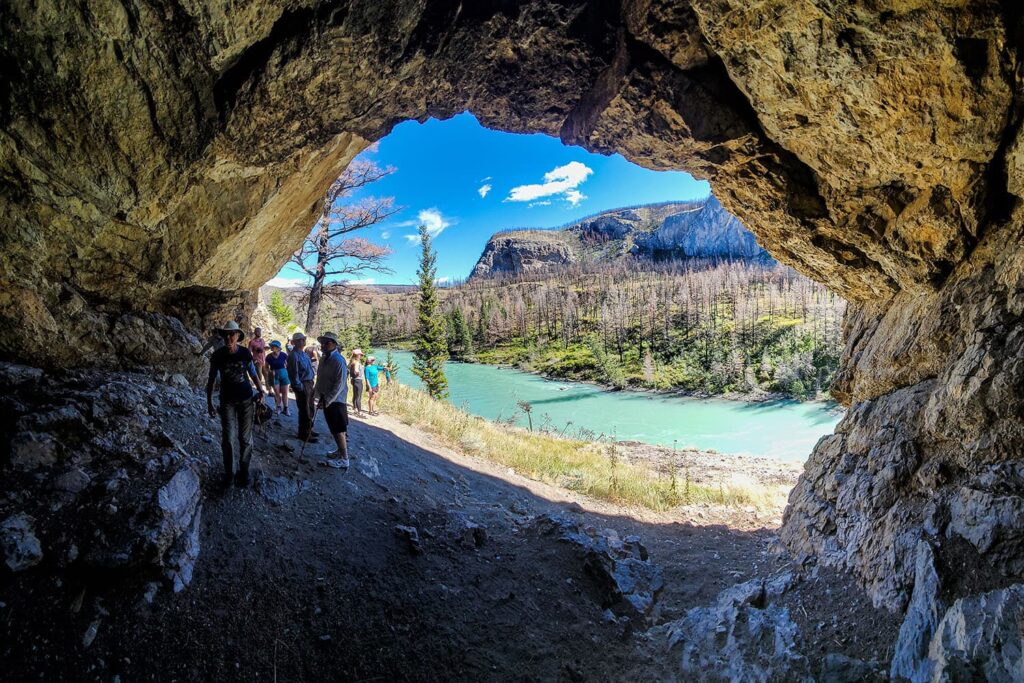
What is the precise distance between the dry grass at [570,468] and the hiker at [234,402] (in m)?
6.83

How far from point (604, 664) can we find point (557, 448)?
11.0m

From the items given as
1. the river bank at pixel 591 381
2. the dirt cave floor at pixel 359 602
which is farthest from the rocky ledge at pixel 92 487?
the river bank at pixel 591 381

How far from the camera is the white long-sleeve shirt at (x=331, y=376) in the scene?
6371 mm

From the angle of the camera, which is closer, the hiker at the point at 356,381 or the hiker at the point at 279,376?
the hiker at the point at 279,376

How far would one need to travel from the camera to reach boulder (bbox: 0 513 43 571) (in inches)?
123

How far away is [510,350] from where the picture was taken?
80625mm

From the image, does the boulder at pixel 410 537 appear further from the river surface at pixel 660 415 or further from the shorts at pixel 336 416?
the river surface at pixel 660 415

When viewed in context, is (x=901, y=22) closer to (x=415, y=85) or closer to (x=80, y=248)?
(x=415, y=85)

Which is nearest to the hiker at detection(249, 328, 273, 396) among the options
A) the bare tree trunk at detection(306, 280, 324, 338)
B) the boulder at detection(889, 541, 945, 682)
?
the bare tree trunk at detection(306, 280, 324, 338)

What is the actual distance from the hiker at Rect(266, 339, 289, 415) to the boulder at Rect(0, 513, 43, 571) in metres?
5.26

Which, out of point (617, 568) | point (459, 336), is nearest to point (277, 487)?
point (617, 568)

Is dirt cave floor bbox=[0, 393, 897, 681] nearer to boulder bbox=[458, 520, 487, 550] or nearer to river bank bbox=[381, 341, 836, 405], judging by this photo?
boulder bbox=[458, 520, 487, 550]

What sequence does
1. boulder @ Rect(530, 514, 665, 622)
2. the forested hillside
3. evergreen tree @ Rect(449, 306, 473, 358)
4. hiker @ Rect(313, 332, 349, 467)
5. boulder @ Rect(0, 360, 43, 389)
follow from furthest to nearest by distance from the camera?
1. evergreen tree @ Rect(449, 306, 473, 358)
2. the forested hillside
3. hiker @ Rect(313, 332, 349, 467)
4. boulder @ Rect(530, 514, 665, 622)
5. boulder @ Rect(0, 360, 43, 389)

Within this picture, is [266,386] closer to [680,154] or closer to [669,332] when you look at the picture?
[680,154]
